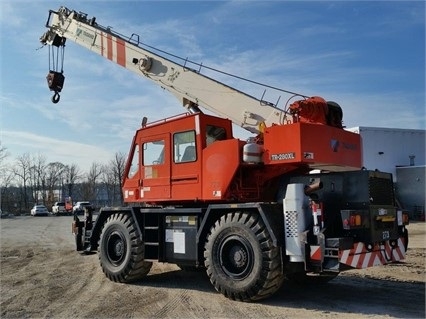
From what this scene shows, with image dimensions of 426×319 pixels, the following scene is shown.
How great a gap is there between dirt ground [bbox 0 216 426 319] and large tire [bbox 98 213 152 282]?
252 mm

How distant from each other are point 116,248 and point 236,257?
11.8 ft

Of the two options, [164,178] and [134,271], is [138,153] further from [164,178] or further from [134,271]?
[134,271]

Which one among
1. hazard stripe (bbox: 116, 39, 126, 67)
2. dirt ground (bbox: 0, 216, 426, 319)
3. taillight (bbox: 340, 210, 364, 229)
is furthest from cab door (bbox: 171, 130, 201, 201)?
hazard stripe (bbox: 116, 39, 126, 67)

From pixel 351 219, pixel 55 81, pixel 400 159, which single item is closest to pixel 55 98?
pixel 55 81

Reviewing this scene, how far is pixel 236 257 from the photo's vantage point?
26.7 feet

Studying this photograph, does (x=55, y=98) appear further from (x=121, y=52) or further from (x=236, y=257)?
(x=236, y=257)

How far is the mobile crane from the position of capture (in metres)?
7.64

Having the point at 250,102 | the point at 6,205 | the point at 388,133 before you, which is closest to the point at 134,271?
the point at 250,102

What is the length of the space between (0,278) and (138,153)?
171 inches

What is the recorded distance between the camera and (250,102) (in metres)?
9.80

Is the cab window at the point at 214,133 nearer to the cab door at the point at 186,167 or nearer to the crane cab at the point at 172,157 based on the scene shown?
the crane cab at the point at 172,157

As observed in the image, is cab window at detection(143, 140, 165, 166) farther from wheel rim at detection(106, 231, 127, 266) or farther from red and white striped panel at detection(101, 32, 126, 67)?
red and white striped panel at detection(101, 32, 126, 67)

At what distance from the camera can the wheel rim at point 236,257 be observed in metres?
7.89

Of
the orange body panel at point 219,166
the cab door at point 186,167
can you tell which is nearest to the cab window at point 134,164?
the cab door at point 186,167
